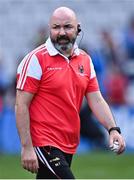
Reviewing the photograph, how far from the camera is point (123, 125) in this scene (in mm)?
17641

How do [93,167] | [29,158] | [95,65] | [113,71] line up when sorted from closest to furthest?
[29,158]
[93,167]
[95,65]
[113,71]

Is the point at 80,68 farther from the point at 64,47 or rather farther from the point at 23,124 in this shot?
the point at 23,124

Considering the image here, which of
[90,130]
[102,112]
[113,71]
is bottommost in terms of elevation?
[90,130]

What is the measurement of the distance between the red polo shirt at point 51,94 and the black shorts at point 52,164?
0.24ft

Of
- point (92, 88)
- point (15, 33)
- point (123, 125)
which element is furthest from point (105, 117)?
point (15, 33)

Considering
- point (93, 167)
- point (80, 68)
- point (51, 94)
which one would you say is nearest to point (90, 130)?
point (93, 167)

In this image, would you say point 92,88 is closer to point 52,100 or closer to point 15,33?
point 52,100

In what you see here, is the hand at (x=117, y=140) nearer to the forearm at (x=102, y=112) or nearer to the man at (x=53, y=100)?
the man at (x=53, y=100)

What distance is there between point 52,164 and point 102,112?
2.89 ft

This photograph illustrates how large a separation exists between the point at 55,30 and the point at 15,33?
14833 mm

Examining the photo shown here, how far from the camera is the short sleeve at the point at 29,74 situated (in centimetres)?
823

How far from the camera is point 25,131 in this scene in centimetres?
811

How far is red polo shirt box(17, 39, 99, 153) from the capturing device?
325 inches

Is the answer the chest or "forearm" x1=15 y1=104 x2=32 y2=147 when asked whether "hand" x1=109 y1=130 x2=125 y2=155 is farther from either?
"forearm" x1=15 y1=104 x2=32 y2=147
